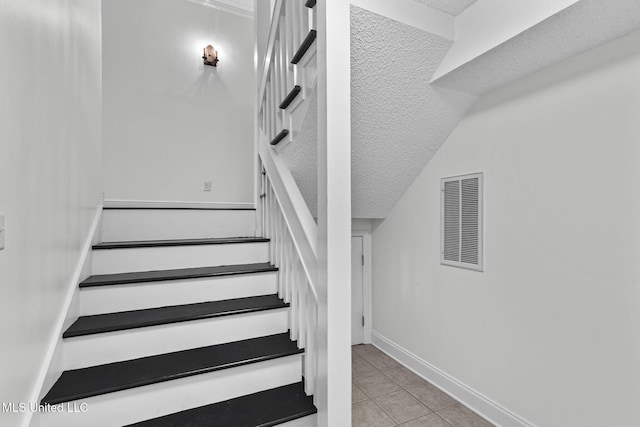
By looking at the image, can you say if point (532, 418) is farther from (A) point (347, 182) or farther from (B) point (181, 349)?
(B) point (181, 349)

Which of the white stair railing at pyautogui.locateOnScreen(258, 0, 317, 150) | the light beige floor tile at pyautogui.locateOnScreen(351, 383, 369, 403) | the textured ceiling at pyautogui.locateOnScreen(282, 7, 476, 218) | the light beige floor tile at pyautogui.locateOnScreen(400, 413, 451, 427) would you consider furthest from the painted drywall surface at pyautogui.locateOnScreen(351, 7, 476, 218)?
the light beige floor tile at pyautogui.locateOnScreen(400, 413, 451, 427)

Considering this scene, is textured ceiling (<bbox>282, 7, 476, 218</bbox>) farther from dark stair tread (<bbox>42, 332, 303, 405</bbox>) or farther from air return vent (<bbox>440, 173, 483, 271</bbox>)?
dark stair tread (<bbox>42, 332, 303, 405</bbox>)

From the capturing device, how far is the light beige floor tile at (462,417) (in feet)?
6.17

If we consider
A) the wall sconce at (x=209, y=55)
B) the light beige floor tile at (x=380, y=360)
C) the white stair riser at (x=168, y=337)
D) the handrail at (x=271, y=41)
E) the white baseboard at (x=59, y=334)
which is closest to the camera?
the white baseboard at (x=59, y=334)

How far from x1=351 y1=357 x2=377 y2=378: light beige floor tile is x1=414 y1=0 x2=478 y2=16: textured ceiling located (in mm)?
2520

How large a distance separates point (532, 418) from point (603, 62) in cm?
183

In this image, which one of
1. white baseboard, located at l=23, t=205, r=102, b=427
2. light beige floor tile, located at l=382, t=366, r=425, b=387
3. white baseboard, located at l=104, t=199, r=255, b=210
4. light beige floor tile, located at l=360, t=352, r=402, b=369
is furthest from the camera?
white baseboard, located at l=104, t=199, r=255, b=210

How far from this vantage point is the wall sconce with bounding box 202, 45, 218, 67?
3180 millimetres

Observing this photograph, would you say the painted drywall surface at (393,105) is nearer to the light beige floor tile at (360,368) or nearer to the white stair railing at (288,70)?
the white stair railing at (288,70)

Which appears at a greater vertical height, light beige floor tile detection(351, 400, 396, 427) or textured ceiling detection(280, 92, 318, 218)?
textured ceiling detection(280, 92, 318, 218)

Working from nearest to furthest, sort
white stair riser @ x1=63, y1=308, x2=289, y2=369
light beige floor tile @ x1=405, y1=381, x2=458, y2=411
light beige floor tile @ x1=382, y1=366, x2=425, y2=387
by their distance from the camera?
white stair riser @ x1=63, y1=308, x2=289, y2=369, light beige floor tile @ x1=405, y1=381, x2=458, y2=411, light beige floor tile @ x1=382, y1=366, x2=425, y2=387

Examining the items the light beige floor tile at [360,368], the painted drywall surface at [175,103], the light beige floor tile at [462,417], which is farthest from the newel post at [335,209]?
the painted drywall surface at [175,103]

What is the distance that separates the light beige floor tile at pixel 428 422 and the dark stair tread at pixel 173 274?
1277 mm

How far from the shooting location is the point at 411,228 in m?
2.56
